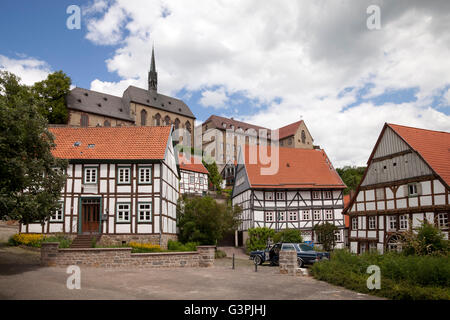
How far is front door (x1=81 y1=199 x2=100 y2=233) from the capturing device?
82.6ft

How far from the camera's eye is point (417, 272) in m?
12.3

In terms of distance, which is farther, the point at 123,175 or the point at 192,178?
the point at 192,178

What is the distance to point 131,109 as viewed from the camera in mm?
72750

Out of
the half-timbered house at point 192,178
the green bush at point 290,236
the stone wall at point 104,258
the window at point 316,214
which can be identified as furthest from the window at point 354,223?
the half-timbered house at point 192,178

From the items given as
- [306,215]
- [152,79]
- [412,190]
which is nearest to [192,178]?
[306,215]

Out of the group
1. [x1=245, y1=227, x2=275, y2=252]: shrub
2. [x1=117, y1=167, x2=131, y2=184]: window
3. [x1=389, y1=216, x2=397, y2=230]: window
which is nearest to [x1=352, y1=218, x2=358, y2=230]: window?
[x1=389, y1=216, x2=397, y2=230]: window

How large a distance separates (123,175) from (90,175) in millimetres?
2260

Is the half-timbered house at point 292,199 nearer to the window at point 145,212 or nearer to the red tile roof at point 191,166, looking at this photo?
the red tile roof at point 191,166

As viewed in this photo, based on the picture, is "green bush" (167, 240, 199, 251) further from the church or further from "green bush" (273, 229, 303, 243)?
the church

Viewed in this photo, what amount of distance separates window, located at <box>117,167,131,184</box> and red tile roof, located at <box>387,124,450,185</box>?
65.4 ft

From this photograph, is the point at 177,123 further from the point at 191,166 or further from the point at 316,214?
the point at 316,214

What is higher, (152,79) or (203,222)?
(152,79)

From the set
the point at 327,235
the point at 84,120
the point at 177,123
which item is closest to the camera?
the point at 327,235
